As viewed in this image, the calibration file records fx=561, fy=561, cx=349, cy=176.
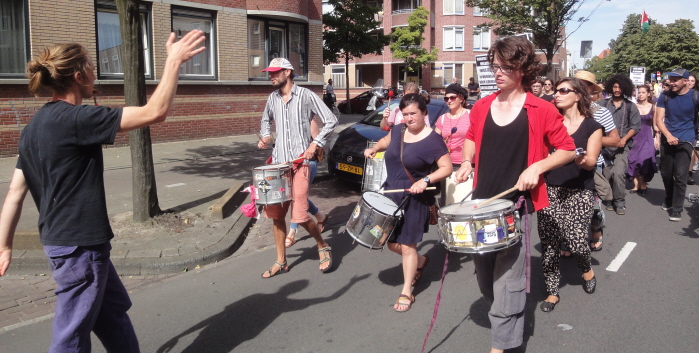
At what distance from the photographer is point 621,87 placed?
25.8ft

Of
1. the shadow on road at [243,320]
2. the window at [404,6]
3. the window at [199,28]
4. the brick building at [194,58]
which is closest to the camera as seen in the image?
the shadow on road at [243,320]

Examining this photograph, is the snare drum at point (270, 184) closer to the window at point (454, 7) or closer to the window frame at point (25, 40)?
the window frame at point (25, 40)

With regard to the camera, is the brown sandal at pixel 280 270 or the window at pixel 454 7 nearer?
the brown sandal at pixel 280 270

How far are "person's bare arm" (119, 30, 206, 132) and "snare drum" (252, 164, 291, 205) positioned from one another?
7.77ft

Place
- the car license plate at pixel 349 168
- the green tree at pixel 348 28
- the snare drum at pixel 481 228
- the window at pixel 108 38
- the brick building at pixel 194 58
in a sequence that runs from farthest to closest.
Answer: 1. the green tree at pixel 348 28
2. the window at pixel 108 38
3. the brick building at pixel 194 58
4. the car license plate at pixel 349 168
5. the snare drum at pixel 481 228

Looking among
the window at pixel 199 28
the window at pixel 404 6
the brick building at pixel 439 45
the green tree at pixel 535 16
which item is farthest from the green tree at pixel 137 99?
the window at pixel 404 6

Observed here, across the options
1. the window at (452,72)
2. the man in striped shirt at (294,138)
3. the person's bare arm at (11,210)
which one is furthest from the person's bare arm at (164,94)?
the window at (452,72)

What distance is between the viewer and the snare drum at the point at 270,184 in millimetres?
5031

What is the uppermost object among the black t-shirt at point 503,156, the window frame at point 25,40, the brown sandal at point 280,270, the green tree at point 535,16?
the green tree at point 535,16

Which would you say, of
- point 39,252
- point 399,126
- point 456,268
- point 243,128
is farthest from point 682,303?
point 243,128

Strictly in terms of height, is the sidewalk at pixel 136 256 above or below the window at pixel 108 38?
below

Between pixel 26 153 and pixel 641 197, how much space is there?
9.55 metres

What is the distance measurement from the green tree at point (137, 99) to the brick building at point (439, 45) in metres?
42.9

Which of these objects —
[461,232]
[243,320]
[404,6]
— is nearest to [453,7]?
[404,6]
